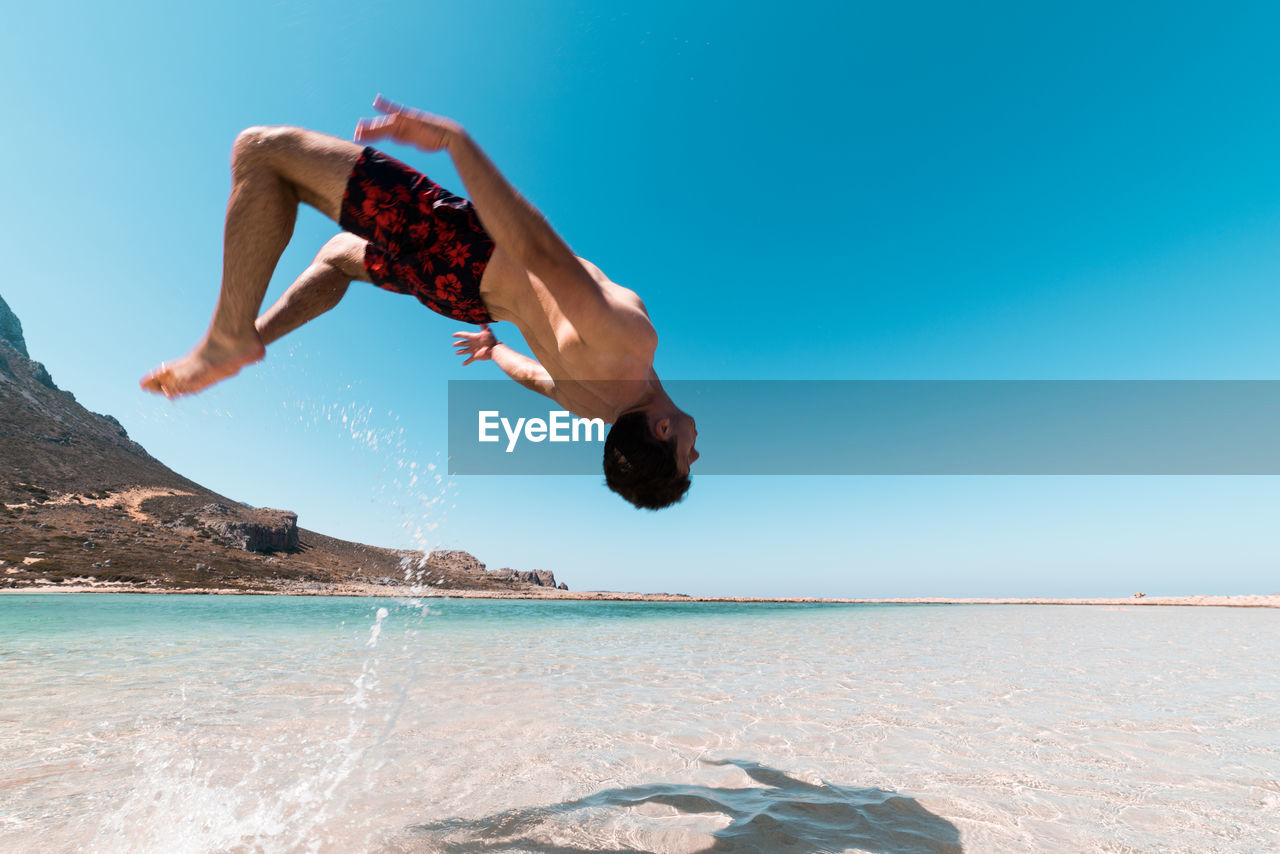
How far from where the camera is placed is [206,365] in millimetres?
2758

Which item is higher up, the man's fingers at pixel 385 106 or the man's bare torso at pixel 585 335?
the man's fingers at pixel 385 106

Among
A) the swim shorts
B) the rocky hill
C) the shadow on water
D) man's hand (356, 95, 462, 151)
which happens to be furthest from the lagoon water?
the rocky hill

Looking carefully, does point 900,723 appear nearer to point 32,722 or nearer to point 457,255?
point 457,255

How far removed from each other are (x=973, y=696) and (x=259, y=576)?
80049 millimetres

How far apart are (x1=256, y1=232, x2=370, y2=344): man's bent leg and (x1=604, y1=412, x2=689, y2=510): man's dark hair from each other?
1604mm

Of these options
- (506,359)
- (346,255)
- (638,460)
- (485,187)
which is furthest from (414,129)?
(506,359)

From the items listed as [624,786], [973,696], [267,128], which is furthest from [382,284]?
[973,696]

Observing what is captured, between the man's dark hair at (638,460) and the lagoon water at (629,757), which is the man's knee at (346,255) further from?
the lagoon water at (629,757)

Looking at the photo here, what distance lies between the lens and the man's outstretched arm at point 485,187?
2002 millimetres

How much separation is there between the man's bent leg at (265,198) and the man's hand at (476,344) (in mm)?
1510

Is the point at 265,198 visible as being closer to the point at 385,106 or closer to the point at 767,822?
the point at 385,106

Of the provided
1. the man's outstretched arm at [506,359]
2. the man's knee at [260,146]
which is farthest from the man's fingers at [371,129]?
the man's outstretched arm at [506,359]

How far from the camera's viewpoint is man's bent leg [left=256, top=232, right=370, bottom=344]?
117 inches

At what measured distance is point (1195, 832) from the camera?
290cm
